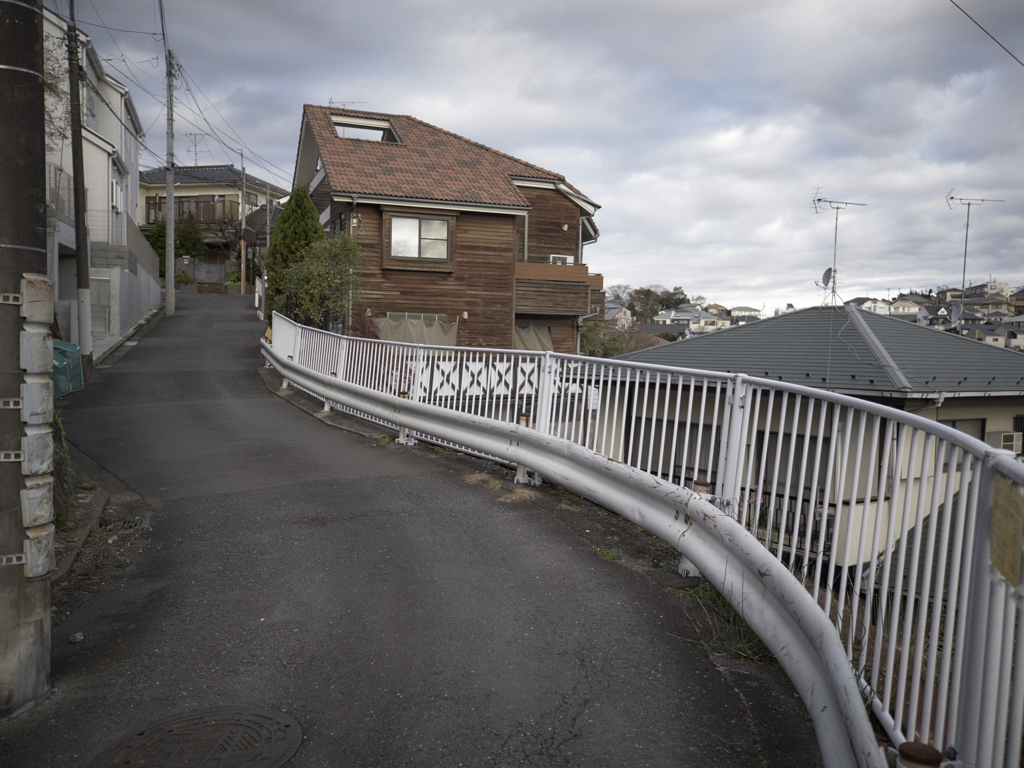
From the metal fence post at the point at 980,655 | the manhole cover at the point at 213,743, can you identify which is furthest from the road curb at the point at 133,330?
the metal fence post at the point at 980,655

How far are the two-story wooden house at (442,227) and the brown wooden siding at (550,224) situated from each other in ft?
0.32

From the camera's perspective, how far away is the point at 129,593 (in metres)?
5.06

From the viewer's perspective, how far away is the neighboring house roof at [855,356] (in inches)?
552

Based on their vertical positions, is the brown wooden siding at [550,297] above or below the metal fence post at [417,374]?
above

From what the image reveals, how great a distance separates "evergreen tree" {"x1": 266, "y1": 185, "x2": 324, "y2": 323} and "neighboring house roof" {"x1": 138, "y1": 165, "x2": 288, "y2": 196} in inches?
1634

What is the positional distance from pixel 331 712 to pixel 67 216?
2446 cm

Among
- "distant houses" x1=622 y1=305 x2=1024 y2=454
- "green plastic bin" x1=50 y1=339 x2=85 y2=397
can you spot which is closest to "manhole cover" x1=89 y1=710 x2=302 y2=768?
"green plastic bin" x1=50 y1=339 x2=85 y2=397

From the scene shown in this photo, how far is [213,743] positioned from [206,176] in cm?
7041

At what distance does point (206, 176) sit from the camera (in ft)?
217

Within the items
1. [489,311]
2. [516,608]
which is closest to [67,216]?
[489,311]

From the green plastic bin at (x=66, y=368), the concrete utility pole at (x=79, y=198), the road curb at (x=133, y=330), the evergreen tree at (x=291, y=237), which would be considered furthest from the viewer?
the evergreen tree at (x=291, y=237)

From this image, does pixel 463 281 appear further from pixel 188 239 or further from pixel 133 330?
pixel 188 239

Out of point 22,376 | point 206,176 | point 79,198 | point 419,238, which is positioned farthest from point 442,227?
point 206,176

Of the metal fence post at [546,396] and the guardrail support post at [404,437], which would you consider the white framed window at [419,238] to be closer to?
the guardrail support post at [404,437]
